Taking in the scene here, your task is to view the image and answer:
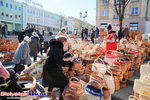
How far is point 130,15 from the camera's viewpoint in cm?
2394

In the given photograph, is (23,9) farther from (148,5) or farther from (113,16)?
(148,5)

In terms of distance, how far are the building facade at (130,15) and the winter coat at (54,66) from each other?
2131 cm

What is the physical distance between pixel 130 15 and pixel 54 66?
2535 centimetres

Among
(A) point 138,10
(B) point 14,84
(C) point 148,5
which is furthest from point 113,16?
(B) point 14,84

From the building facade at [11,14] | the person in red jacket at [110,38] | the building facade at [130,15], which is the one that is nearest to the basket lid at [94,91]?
the person in red jacket at [110,38]

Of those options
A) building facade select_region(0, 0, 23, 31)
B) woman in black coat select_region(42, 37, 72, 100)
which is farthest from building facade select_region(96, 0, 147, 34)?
building facade select_region(0, 0, 23, 31)

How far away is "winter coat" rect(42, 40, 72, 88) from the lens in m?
2.39

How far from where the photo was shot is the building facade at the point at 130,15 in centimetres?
2283

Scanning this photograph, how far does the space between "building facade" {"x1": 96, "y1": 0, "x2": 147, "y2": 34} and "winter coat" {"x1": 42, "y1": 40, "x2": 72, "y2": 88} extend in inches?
839

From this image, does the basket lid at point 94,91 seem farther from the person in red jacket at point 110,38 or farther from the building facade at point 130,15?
the building facade at point 130,15

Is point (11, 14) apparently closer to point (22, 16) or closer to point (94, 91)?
point (22, 16)

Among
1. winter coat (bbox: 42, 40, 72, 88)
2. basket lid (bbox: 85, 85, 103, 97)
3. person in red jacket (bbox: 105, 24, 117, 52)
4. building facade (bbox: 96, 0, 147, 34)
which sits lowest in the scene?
basket lid (bbox: 85, 85, 103, 97)

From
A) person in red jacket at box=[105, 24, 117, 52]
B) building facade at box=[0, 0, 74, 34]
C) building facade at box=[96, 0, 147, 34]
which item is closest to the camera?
person in red jacket at box=[105, 24, 117, 52]

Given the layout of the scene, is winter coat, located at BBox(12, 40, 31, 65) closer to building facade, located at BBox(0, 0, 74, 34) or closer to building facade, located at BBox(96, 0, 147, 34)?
building facade, located at BBox(96, 0, 147, 34)
